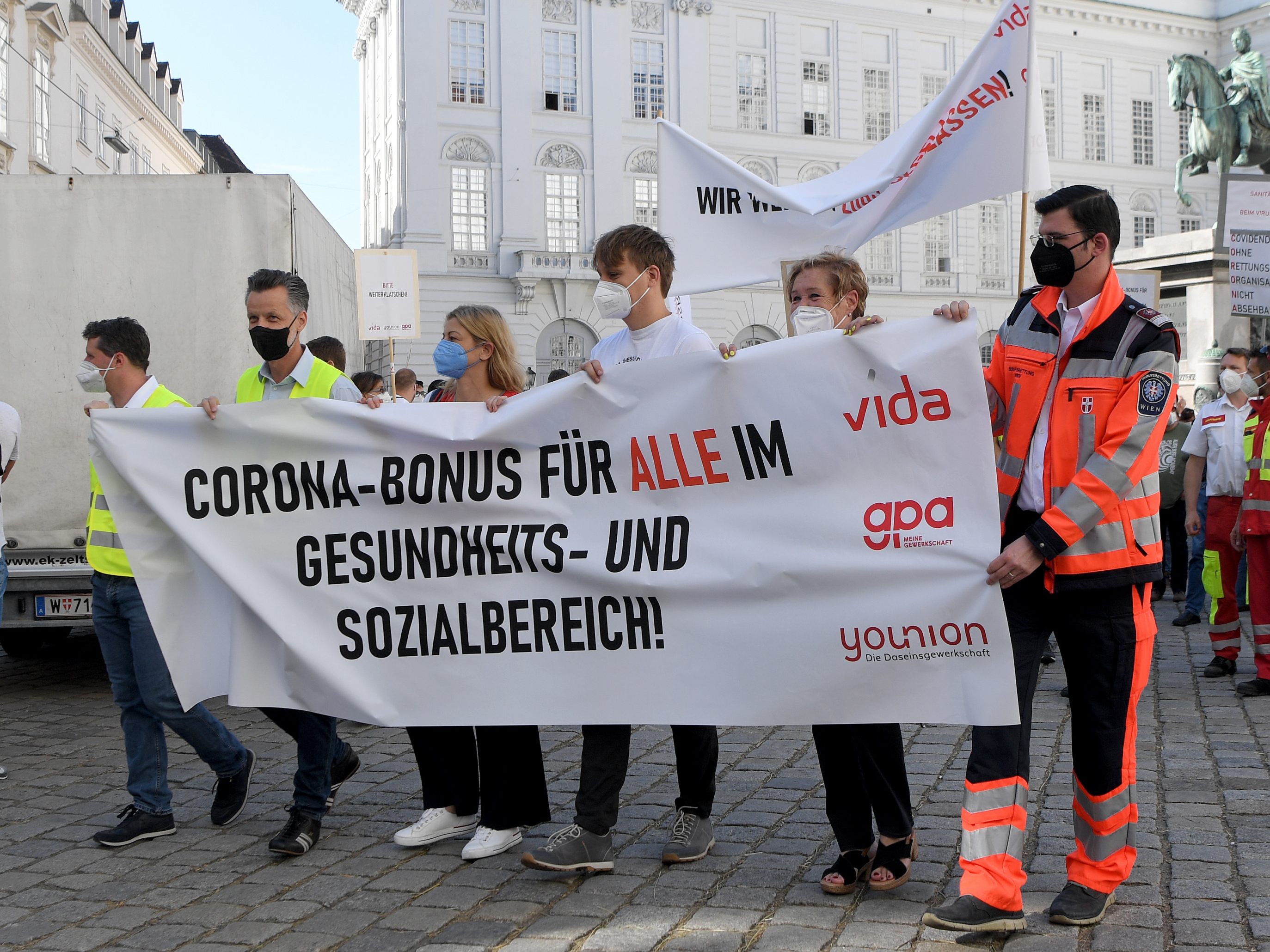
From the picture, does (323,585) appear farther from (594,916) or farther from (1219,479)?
(1219,479)

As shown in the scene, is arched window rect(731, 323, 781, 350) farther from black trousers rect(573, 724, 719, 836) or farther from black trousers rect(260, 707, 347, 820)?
black trousers rect(573, 724, 719, 836)

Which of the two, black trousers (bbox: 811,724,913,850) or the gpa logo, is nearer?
the gpa logo

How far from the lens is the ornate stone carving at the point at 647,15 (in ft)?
141

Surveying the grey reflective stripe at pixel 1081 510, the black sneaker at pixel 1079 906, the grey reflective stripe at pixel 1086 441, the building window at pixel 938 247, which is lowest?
the black sneaker at pixel 1079 906

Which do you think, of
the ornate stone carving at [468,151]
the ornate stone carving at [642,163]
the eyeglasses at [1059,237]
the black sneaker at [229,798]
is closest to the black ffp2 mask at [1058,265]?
the eyeglasses at [1059,237]

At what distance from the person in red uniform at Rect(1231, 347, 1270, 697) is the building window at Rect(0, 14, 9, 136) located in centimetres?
2507

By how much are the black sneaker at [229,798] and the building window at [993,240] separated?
45.9 meters

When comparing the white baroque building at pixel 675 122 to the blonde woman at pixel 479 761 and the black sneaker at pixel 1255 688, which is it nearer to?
the black sneaker at pixel 1255 688

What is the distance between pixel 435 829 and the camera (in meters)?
4.73

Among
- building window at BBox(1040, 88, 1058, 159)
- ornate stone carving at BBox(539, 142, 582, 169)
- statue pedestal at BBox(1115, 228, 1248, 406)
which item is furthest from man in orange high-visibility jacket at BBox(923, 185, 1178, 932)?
building window at BBox(1040, 88, 1058, 159)

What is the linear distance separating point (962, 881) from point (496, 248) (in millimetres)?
39049

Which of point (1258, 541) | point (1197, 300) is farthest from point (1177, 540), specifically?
point (1197, 300)

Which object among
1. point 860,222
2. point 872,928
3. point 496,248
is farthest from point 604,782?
point 496,248

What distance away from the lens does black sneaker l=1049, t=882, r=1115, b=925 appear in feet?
12.3
